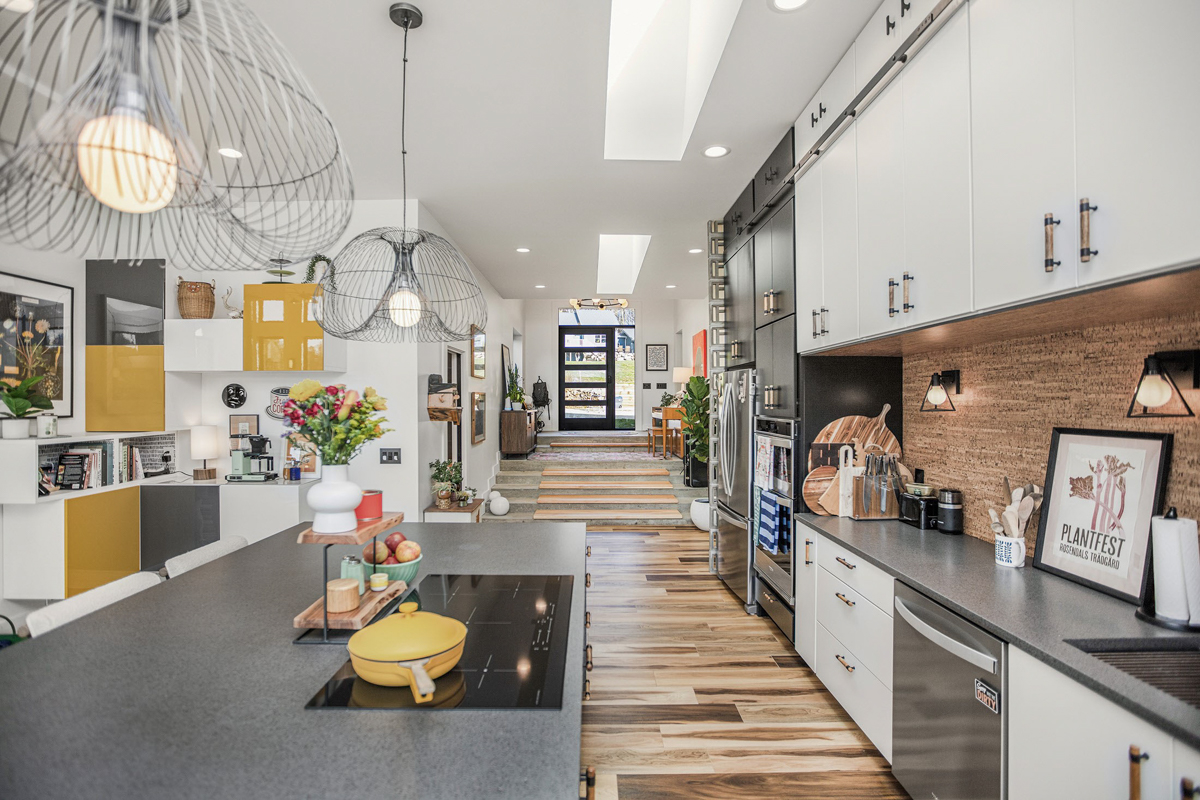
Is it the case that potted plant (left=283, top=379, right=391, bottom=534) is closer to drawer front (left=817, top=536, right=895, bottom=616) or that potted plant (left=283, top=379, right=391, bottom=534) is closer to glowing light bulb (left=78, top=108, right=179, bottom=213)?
glowing light bulb (left=78, top=108, right=179, bottom=213)

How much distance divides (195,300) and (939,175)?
14.2 feet

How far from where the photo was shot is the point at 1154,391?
1.68 metres

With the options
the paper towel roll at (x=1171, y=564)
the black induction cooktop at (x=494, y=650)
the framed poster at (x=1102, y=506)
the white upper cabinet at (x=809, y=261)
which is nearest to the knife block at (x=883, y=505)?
the white upper cabinet at (x=809, y=261)

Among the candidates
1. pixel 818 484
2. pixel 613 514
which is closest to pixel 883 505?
pixel 818 484

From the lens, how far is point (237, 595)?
1946mm

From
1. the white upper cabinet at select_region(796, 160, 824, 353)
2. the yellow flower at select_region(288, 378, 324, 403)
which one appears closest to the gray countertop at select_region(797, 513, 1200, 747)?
the white upper cabinet at select_region(796, 160, 824, 353)

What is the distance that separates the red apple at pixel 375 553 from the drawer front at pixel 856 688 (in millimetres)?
1782

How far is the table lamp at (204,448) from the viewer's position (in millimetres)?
4203

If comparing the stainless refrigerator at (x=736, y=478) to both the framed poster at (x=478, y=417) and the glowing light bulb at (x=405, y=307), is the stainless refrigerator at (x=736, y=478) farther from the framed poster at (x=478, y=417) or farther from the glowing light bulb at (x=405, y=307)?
the framed poster at (x=478, y=417)

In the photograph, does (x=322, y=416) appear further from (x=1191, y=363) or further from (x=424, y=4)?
(x=1191, y=363)

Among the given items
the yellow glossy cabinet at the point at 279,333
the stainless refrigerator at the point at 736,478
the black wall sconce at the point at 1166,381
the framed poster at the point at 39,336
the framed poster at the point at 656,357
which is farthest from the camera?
the framed poster at the point at 656,357

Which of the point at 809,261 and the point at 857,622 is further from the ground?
the point at 809,261

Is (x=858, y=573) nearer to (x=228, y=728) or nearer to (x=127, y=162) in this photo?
(x=228, y=728)

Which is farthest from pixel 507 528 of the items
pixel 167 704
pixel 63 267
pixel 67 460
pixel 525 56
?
pixel 63 267
